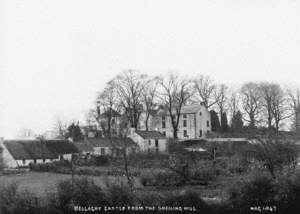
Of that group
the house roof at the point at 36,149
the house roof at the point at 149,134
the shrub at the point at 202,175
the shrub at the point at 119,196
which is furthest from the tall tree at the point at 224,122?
the shrub at the point at 119,196

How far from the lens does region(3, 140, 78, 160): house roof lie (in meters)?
49.8

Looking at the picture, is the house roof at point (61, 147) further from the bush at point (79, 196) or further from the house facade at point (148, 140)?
the bush at point (79, 196)

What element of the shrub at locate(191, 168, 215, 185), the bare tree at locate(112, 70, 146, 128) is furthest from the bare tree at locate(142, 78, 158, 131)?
the shrub at locate(191, 168, 215, 185)

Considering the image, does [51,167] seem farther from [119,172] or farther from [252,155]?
[252,155]

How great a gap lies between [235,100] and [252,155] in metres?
40.4

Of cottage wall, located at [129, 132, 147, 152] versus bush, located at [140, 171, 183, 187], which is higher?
cottage wall, located at [129, 132, 147, 152]

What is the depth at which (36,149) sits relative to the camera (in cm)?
5203

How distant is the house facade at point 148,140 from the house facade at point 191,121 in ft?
22.7

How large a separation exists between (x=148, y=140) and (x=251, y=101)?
65.5ft

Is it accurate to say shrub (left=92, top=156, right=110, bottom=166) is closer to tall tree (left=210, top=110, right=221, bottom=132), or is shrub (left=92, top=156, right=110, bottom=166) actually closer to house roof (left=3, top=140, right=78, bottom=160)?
house roof (left=3, top=140, right=78, bottom=160)

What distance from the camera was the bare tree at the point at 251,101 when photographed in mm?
70694

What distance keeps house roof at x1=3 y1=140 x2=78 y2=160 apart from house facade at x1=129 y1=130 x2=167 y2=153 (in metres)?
10.7

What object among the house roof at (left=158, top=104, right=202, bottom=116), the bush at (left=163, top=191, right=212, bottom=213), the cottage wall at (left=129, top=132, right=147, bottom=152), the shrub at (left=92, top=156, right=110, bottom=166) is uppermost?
the house roof at (left=158, top=104, right=202, bottom=116)

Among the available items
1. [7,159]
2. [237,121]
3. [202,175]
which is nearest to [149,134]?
[237,121]
